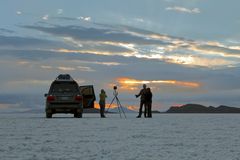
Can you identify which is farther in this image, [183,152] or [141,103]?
[141,103]

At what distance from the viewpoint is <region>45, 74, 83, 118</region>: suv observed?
1082 inches

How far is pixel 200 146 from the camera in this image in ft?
35.4

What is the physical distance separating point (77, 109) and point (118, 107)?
595 centimetres

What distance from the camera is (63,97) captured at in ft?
90.2

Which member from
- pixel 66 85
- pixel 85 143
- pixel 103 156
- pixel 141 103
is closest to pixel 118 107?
pixel 141 103

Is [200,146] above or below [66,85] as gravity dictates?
below

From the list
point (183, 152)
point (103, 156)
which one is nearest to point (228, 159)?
point (183, 152)

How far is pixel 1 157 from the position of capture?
8602 millimetres

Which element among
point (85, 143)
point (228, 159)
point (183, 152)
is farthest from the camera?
point (85, 143)

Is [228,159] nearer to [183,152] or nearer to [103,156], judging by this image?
[183,152]

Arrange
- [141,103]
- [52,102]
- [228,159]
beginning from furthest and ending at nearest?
[141,103] < [52,102] < [228,159]

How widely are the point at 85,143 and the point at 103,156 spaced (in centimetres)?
272

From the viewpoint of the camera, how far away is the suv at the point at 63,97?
27.5 meters

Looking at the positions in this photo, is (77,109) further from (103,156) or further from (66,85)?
(103,156)
